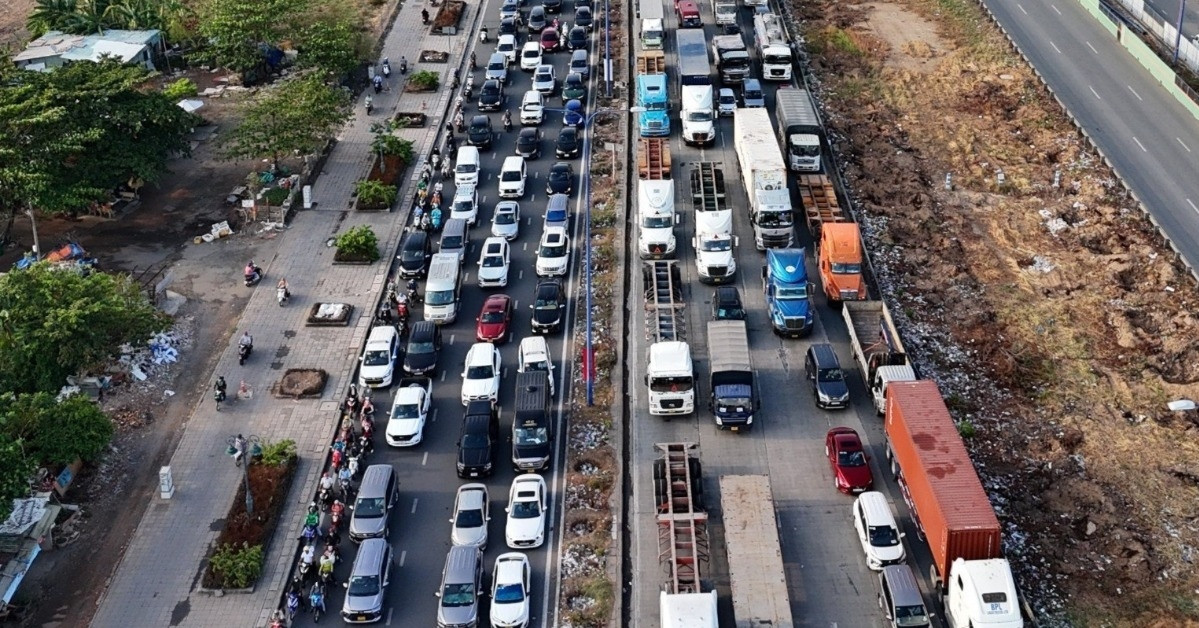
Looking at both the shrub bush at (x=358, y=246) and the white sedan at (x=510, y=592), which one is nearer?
the white sedan at (x=510, y=592)

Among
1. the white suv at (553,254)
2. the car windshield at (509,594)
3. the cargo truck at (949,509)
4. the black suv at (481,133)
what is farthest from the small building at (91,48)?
the cargo truck at (949,509)

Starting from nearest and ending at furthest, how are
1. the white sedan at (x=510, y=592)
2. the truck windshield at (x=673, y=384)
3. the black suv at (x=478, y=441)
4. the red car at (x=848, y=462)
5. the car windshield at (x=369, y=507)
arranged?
1. the white sedan at (x=510, y=592)
2. the car windshield at (x=369, y=507)
3. the red car at (x=848, y=462)
4. the black suv at (x=478, y=441)
5. the truck windshield at (x=673, y=384)

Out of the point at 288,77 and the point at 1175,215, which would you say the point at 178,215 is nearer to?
the point at 288,77

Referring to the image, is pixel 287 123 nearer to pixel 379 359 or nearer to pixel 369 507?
pixel 379 359

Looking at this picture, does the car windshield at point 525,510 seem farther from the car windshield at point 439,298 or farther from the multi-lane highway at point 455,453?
the car windshield at point 439,298

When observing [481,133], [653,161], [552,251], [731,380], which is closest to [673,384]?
[731,380]

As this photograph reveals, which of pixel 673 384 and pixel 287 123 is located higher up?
pixel 287 123
